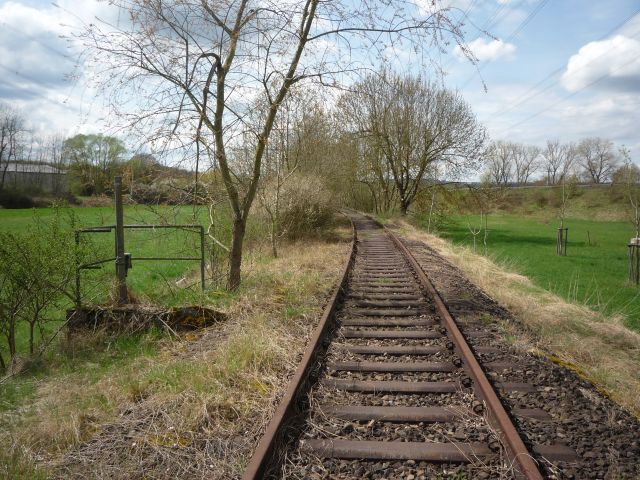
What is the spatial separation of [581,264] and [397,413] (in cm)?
2344

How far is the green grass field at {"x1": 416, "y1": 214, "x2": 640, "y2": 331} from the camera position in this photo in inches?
542

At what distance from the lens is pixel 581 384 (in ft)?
14.4

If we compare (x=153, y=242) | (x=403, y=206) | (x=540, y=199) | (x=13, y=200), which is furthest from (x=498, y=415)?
(x=540, y=199)

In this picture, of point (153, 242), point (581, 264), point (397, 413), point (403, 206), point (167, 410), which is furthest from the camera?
point (403, 206)

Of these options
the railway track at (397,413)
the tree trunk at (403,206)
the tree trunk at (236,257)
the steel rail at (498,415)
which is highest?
the tree trunk at (403,206)

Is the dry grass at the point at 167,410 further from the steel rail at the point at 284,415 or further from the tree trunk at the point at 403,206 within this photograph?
the tree trunk at the point at 403,206

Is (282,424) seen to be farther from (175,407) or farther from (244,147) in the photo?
(244,147)

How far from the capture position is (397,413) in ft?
12.4

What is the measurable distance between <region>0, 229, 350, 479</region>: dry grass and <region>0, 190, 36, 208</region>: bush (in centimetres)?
4233

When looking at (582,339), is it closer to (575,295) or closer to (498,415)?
(498,415)

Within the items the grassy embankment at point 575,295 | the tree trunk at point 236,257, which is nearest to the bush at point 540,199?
the grassy embankment at point 575,295

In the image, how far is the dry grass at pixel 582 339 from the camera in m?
5.07

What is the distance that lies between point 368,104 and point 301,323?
2982 cm

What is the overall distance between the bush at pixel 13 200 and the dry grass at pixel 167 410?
42.3 metres
